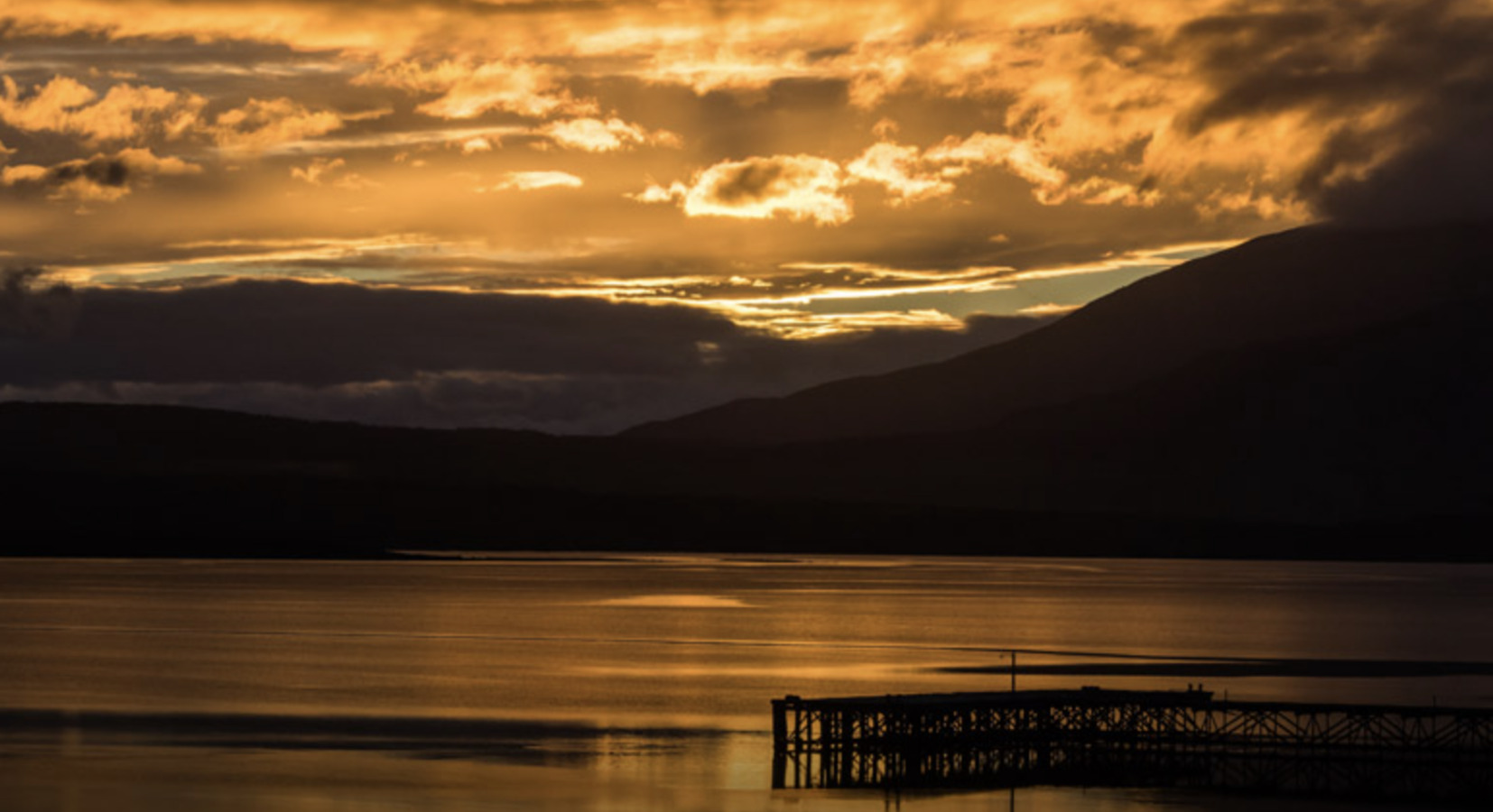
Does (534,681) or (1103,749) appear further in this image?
(534,681)

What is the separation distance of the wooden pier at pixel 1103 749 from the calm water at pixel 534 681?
250cm

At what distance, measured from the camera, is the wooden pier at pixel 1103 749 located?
62.8 meters

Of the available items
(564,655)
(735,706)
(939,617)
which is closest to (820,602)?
(939,617)

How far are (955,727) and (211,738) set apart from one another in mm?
25759

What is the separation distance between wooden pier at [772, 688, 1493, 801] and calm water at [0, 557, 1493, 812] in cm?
250

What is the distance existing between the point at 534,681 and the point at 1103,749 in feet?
119

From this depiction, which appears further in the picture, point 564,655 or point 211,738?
point 564,655

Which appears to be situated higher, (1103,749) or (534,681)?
(534,681)

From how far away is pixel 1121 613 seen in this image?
170m

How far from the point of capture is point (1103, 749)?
68.6 meters

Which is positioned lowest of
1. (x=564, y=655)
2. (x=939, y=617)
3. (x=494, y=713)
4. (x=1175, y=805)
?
(x=1175, y=805)

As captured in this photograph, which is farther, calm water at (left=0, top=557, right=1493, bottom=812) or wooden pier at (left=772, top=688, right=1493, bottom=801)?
wooden pier at (left=772, top=688, right=1493, bottom=801)

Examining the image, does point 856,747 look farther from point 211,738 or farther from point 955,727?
point 211,738

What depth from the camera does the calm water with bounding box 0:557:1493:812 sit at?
59.4m
